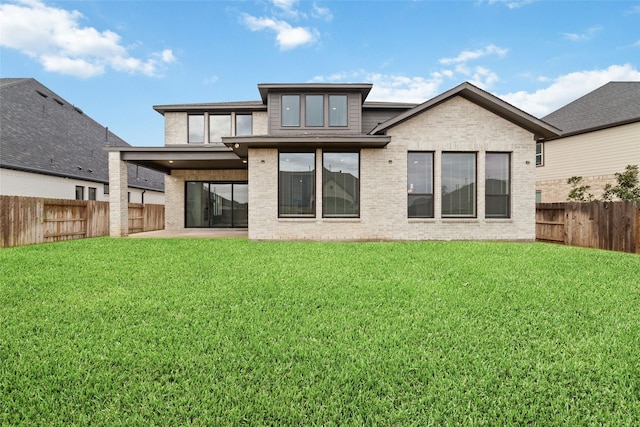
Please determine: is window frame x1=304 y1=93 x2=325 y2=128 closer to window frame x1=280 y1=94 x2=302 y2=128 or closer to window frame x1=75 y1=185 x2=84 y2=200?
window frame x1=280 y1=94 x2=302 y2=128

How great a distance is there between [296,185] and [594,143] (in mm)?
16998

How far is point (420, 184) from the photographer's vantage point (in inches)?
445

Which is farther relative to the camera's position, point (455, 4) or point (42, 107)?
point (42, 107)

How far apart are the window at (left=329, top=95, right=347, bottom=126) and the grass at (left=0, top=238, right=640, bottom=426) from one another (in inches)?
319

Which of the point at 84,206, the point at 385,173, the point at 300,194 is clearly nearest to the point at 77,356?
the point at 300,194

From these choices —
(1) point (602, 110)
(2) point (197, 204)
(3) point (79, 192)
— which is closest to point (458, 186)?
(2) point (197, 204)

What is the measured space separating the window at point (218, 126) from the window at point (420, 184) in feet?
30.9

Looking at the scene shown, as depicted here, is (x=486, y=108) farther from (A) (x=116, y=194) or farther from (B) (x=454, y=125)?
(A) (x=116, y=194)

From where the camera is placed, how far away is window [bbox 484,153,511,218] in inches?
447

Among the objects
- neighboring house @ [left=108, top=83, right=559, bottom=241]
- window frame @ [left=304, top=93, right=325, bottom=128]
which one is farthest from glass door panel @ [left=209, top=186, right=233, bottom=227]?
window frame @ [left=304, top=93, right=325, bottom=128]

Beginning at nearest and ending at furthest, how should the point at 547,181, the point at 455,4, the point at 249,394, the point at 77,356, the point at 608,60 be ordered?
the point at 249,394, the point at 77,356, the point at 455,4, the point at 547,181, the point at 608,60

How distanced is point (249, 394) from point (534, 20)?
20.7 meters

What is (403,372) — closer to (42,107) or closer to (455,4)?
(455,4)

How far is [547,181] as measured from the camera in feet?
62.0
